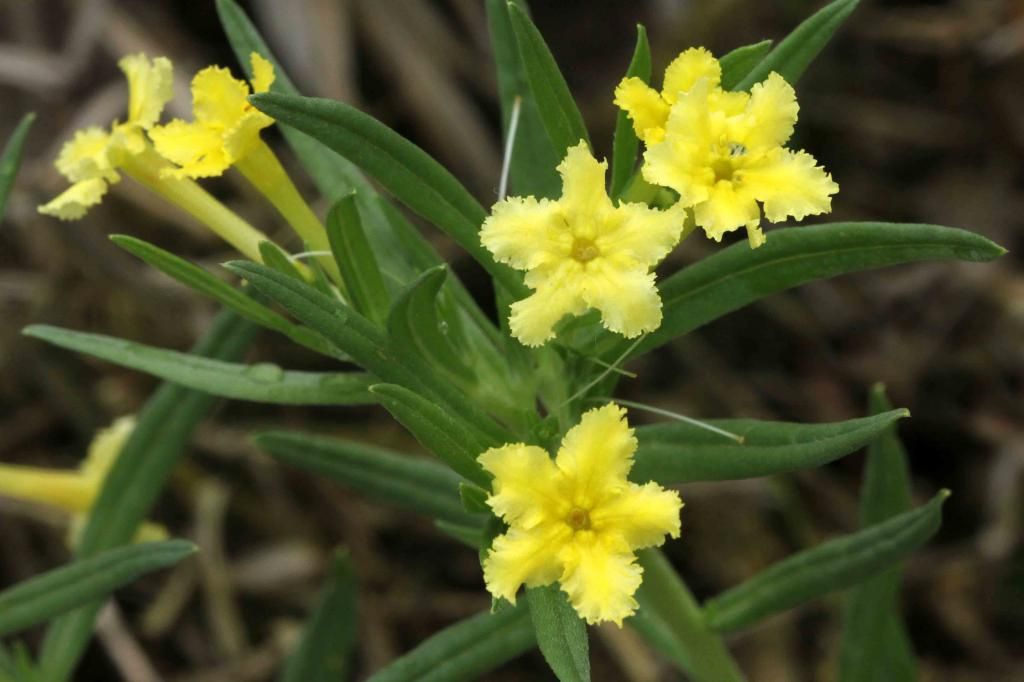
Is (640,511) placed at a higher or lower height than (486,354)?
lower

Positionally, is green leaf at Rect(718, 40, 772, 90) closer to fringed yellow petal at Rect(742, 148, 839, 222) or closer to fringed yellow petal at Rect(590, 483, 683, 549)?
fringed yellow petal at Rect(742, 148, 839, 222)

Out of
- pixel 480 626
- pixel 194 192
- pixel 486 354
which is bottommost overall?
pixel 480 626

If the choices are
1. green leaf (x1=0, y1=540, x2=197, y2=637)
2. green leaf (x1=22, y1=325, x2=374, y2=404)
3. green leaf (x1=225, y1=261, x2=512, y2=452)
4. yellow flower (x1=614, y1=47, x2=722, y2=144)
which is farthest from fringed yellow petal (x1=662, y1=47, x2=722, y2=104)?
green leaf (x1=0, y1=540, x2=197, y2=637)

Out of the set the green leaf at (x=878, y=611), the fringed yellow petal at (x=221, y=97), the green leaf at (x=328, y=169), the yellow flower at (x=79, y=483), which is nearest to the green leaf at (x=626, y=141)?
the green leaf at (x=328, y=169)

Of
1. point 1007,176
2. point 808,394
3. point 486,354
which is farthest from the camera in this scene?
point 1007,176

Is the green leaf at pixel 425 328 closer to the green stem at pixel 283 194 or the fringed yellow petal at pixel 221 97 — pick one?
the green stem at pixel 283 194

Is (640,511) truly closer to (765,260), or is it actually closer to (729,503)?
(765,260)

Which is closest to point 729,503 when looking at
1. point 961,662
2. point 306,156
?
point 961,662
